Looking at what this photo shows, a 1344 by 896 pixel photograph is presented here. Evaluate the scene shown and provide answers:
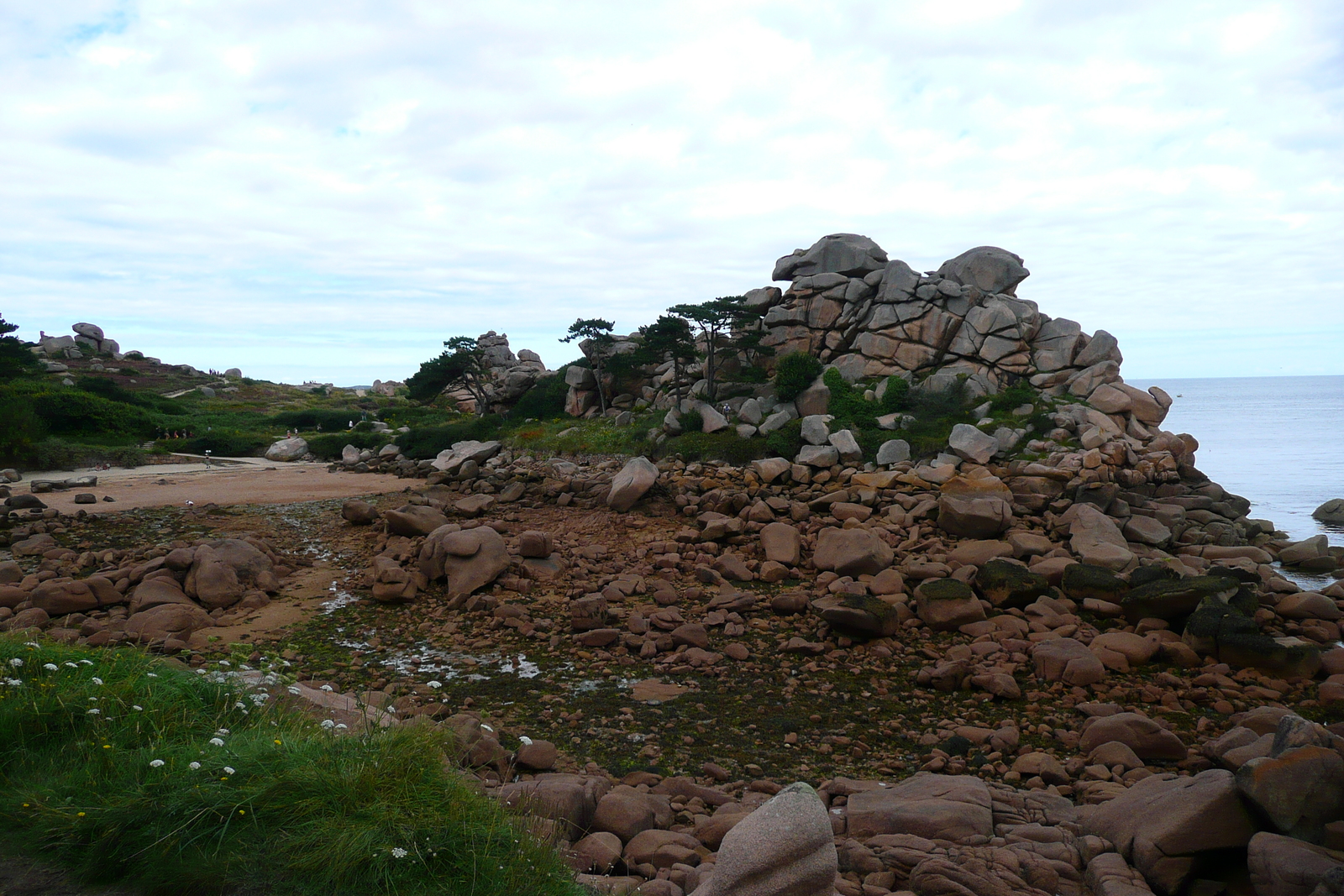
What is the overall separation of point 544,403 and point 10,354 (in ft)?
86.1

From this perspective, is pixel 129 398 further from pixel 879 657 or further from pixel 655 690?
pixel 879 657

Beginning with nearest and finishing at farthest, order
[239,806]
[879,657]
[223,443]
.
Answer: [239,806], [879,657], [223,443]

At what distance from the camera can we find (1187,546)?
17.8m

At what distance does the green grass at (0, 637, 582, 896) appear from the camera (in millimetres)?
3959

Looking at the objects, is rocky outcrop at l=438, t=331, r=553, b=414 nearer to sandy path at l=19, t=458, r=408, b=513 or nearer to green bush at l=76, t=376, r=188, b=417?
sandy path at l=19, t=458, r=408, b=513

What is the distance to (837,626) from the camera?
12375 mm

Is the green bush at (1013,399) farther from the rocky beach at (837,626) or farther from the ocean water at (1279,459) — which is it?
the ocean water at (1279,459)

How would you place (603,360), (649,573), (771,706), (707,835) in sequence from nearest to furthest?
(707,835) < (771,706) < (649,573) < (603,360)

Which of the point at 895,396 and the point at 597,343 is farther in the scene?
the point at 597,343

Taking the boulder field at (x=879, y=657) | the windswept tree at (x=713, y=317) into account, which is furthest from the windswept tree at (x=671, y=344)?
the boulder field at (x=879, y=657)

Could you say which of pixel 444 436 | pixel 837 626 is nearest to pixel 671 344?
pixel 444 436

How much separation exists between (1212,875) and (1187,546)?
14847 mm

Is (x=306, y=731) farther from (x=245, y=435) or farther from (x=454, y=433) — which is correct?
(x=245, y=435)

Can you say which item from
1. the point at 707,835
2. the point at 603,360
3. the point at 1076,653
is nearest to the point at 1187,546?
the point at 1076,653
